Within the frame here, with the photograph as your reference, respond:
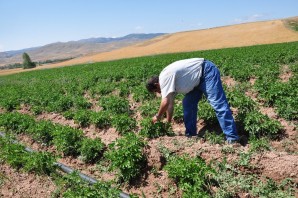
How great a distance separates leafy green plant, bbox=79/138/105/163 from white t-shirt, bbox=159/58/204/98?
1927 millimetres

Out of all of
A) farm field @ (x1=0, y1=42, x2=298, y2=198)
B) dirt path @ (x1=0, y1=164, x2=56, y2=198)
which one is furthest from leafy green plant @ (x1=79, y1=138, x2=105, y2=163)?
dirt path @ (x1=0, y1=164, x2=56, y2=198)

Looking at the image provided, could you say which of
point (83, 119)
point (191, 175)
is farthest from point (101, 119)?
point (191, 175)

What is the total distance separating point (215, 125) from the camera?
759cm

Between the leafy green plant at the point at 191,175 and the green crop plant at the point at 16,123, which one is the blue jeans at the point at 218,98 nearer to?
the leafy green plant at the point at 191,175

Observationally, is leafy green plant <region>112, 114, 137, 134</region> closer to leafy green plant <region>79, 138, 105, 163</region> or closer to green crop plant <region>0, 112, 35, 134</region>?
leafy green plant <region>79, 138, 105, 163</region>

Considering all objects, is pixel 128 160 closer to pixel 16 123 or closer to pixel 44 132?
pixel 44 132

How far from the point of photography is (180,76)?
6145 mm

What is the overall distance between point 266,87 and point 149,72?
24.0 ft

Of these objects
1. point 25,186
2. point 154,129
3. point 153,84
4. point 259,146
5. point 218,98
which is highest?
point 153,84

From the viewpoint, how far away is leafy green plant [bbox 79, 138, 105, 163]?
6902 mm

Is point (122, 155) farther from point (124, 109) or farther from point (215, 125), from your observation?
point (124, 109)

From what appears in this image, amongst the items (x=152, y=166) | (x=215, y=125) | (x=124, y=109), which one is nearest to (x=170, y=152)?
(x=152, y=166)

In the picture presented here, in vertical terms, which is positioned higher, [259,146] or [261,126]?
[261,126]

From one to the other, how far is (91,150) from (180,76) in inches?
99.4
